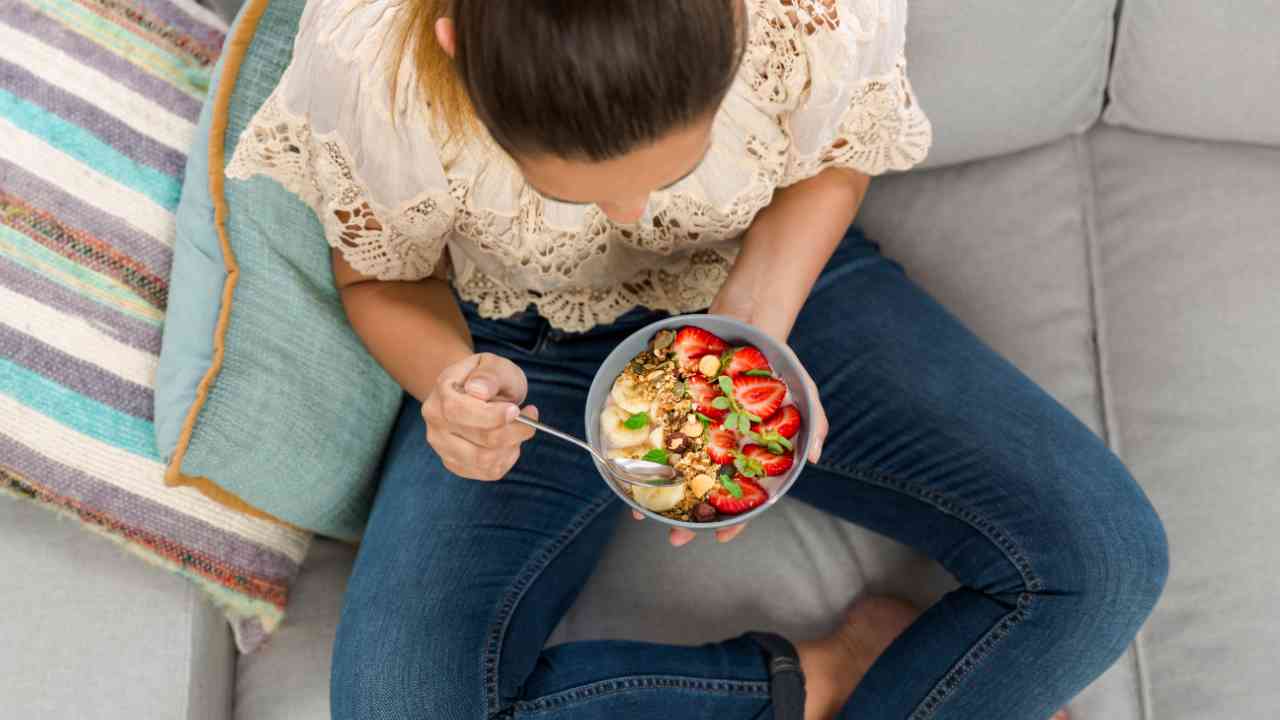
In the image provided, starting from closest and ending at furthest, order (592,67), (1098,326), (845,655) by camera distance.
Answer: (592,67) < (845,655) < (1098,326)

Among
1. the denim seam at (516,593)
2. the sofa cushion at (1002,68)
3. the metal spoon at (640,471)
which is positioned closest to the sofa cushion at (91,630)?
the denim seam at (516,593)

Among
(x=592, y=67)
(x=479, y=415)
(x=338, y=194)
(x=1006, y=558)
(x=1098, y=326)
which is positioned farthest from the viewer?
(x=1098, y=326)

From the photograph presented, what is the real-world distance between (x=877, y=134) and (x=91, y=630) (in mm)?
996

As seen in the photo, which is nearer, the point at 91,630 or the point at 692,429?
the point at 692,429

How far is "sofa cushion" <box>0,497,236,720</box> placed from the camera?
100 centimetres

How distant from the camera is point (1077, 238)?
4.12 feet

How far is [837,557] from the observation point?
1.18 metres

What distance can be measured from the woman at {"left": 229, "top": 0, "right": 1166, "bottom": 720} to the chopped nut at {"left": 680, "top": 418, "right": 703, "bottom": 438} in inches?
5.6

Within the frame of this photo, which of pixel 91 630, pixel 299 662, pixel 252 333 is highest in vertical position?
pixel 252 333

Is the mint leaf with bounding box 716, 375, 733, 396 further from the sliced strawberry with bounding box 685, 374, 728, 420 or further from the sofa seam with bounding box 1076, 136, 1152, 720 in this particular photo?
the sofa seam with bounding box 1076, 136, 1152, 720

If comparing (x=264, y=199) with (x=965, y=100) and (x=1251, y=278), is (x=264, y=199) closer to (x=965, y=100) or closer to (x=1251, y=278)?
(x=965, y=100)

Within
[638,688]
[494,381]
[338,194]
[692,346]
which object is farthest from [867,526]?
[338,194]

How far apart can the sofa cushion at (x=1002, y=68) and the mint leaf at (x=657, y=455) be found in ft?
2.07

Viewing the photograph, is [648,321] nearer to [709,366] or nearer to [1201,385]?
[709,366]
